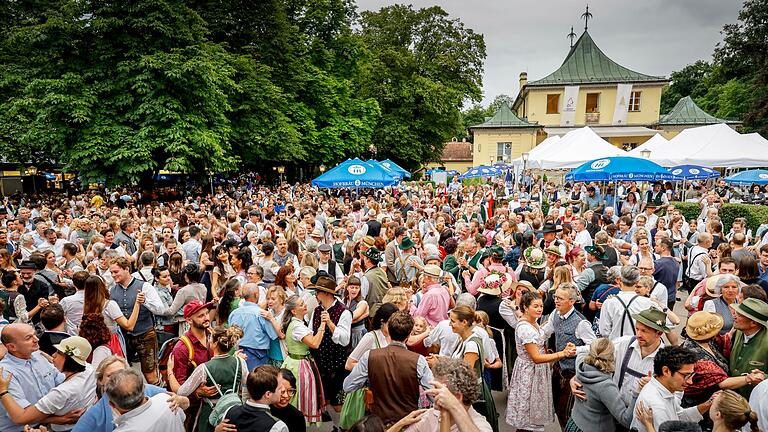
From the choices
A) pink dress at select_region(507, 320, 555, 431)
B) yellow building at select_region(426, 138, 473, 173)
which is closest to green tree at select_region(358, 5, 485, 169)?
yellow building at select_region(426, 138, 473, 173)

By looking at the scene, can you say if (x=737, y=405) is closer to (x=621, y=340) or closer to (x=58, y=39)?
(x=621, y=340)

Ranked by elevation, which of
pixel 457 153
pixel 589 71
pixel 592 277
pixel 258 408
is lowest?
pixel 258 408

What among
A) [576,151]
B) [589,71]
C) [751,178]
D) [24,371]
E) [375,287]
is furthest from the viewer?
[589,71]

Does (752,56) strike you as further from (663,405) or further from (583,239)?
(663,405)

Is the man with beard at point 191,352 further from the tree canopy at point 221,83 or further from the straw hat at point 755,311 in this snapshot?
the tree canopy at point 221,83

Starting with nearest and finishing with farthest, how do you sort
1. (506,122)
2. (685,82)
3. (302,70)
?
(302,70)
(506,122)
(685,82)

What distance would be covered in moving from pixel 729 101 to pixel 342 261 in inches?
2074

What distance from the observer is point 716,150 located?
13.9m

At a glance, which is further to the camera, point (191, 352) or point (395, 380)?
point (191, 352)

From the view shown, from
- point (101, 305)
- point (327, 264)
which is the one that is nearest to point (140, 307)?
point (101, 305)

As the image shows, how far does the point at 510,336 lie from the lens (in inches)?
204

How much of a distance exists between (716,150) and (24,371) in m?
17.2

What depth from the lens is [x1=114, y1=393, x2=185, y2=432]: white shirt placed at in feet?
8.67

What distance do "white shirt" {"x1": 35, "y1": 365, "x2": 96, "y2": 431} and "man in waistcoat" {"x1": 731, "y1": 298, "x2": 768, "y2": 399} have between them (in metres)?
4.82
